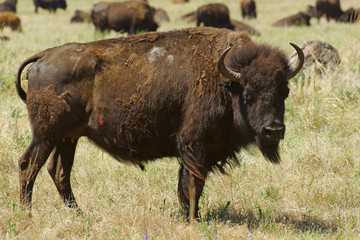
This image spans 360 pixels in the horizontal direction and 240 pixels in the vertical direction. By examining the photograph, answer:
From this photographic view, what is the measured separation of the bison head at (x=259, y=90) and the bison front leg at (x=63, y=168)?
1.69 m

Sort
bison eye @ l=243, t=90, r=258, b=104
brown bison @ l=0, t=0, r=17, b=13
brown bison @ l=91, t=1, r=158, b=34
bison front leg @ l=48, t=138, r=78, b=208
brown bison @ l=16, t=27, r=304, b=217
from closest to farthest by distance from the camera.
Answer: bison eye @ l=243, t=90, r=258, b=104
brown bison @ l=16, t=27, r=304, b=217
bison front leg @ l=48, t=138, r=78, b=208
brown bison @ l=91, t=1, r=158, b=34
brown bison @ l=0, t=0, r=17, b=13

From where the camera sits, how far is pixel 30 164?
15.5ft

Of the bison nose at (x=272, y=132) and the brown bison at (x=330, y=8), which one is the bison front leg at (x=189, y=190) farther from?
the brown bison at (x=330, y=8)

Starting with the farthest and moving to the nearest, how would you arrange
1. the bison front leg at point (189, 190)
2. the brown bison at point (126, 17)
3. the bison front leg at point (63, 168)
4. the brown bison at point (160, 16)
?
the brown bison at point (160, 16) < the brown bison at point (126, 17) < the bison front leg at point (63, 168) < the bison front leg at point (189, 190)

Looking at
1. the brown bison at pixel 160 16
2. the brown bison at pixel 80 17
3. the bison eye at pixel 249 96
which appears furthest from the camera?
the brown bison at pixel 160 16

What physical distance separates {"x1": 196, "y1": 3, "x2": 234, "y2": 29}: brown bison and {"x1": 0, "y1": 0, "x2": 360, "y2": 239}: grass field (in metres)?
17.4

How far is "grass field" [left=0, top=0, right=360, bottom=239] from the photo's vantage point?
4324mm

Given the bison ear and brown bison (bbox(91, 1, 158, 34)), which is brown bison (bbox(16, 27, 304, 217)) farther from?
brown bison (bbox(91, 1, 158, 34))

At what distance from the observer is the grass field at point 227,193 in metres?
4.32

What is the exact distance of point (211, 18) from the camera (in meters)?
24.8

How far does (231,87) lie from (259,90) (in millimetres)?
238

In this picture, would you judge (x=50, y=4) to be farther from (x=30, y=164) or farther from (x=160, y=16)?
(x=30, y=164)

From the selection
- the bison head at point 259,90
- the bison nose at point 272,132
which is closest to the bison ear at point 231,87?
the bison head at point 259,90

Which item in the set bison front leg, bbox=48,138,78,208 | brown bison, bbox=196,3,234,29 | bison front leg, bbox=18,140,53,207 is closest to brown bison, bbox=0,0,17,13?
brown bison, bbox=196,3,234,29
